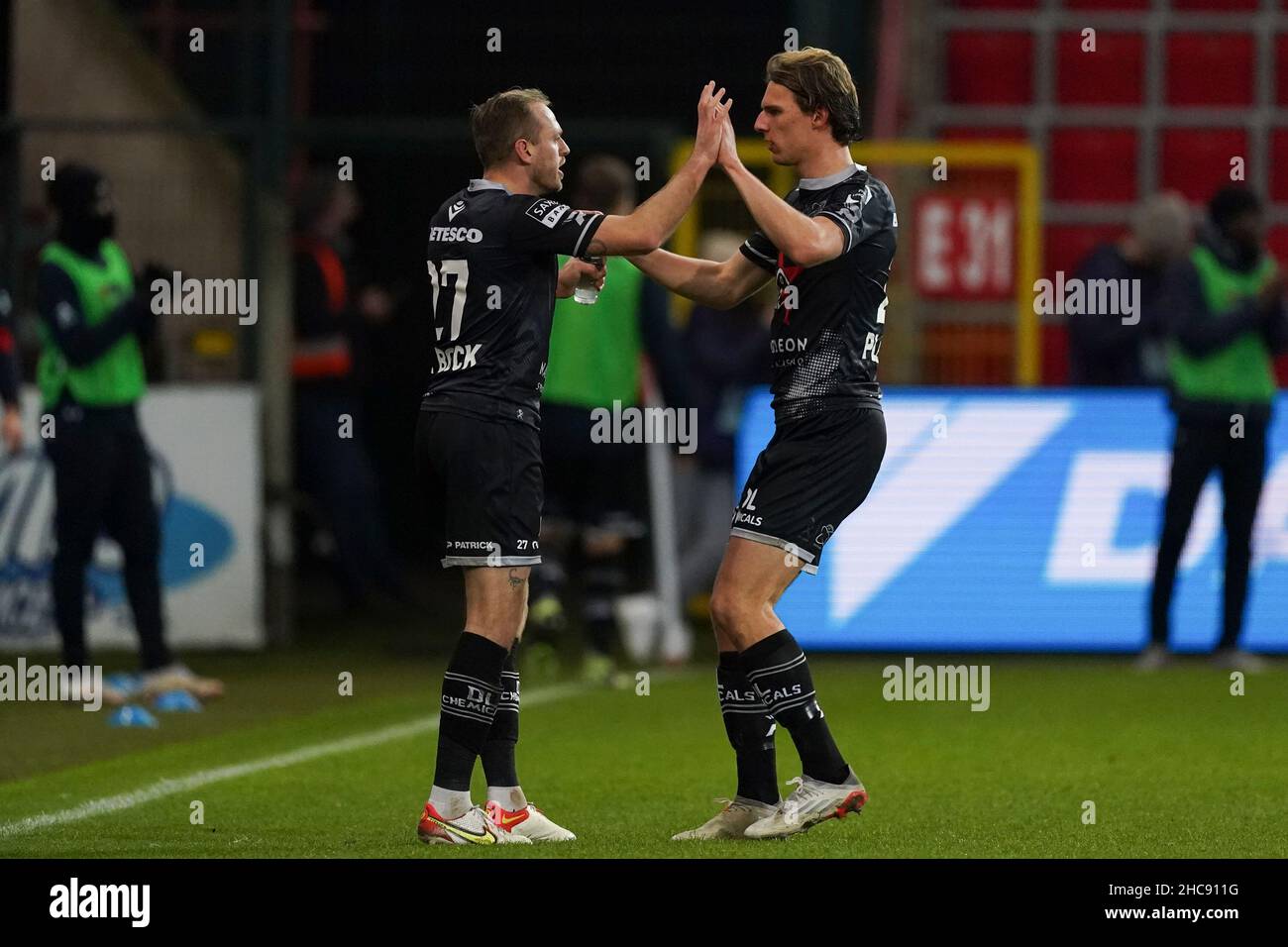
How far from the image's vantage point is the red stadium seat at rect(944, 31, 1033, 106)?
54.3ft

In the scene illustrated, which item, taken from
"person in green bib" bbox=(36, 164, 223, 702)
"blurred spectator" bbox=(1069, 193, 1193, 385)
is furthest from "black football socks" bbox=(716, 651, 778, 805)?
"blurred spectator" bbox=(1069, 193, 1193, 385)

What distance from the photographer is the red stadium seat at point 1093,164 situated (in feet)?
54.0

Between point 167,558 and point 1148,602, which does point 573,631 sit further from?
point 1148,602

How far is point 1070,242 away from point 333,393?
16.8 ft

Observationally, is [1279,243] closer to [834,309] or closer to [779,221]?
[834,309]

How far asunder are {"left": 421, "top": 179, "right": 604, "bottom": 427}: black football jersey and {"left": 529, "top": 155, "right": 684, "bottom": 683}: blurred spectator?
463cm

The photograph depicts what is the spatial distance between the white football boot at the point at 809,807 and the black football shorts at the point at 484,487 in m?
0.96

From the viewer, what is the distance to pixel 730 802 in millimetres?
6836

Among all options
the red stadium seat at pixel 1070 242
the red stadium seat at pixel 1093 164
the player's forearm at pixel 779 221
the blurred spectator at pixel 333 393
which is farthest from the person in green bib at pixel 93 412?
the red stadium seat at pixel 1093 164

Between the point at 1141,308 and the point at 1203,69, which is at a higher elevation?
the point at 1203,69

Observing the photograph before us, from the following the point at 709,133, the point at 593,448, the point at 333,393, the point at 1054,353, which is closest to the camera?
the point at 709,133

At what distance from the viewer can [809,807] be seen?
661cm

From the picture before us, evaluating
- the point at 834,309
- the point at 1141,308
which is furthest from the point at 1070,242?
the point at 834,309
